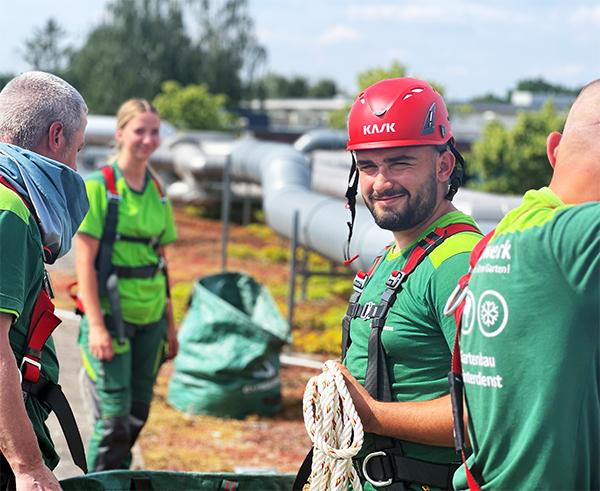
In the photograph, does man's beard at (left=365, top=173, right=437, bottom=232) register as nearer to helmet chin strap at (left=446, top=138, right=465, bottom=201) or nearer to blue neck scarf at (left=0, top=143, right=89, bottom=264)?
helmet chin strap at (left=446, top=138, right=465, bottom=201)

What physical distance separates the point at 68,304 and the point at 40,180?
376 inches

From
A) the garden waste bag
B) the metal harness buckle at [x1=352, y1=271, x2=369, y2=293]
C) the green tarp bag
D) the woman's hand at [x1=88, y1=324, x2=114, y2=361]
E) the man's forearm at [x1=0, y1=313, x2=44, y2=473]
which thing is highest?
the metal harness buckle at [x1=352, y1=271, x2=369, y2=293]

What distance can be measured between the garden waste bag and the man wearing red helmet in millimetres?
4287

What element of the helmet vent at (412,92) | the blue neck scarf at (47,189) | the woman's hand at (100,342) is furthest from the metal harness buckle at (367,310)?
the woman's hand at (100,342)

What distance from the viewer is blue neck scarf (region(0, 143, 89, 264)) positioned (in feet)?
9.26

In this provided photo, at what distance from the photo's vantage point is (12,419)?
2686mm

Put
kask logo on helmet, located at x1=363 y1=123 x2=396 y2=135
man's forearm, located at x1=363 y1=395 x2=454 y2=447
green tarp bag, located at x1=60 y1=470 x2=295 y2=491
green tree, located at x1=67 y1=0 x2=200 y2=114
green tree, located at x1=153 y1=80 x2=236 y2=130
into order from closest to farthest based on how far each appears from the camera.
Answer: man's forearm, located at x1=363 y1=395 x2=454 y2=447
kask logo on helmet, located at x1=363 y1=123 x2=396 y2=135
green tarp bag, located at x1=60 y1=470 x2=295 y2=491
green tree, located at x1=153 y1=80 x2=236 y2=130
green tree, located at x1=67 y1=0 x2=200 y2=114

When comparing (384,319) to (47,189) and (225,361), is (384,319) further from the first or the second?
(225,361)

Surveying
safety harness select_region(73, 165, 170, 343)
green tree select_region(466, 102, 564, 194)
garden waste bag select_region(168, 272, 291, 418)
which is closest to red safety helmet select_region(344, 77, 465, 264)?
safety harness select_region(73, 165, 170, 343)

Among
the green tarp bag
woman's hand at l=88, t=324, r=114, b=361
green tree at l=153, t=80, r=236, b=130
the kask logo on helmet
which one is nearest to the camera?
the kask logo on helmet

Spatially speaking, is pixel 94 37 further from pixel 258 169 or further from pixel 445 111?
pixel 445 111

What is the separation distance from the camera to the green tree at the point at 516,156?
809 inches

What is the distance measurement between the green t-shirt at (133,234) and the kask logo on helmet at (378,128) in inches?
105

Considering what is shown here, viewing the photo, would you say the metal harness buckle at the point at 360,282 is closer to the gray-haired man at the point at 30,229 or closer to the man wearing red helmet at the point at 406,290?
the man wearing red helmet at the point at 406,290
